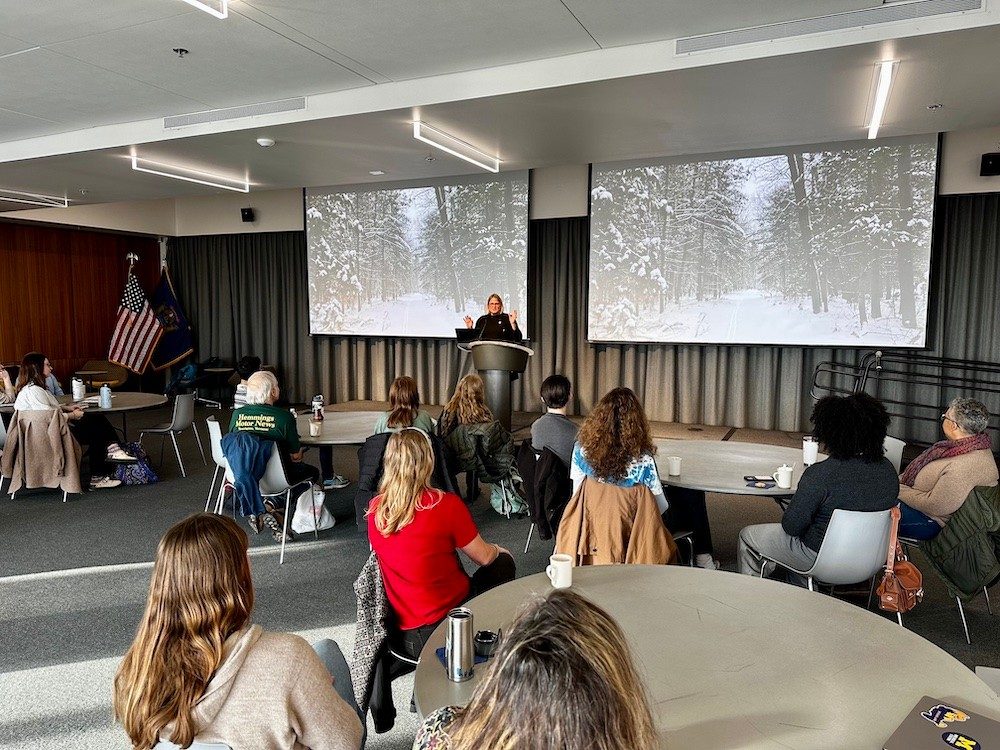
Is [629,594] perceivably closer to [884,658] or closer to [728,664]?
[728,664]

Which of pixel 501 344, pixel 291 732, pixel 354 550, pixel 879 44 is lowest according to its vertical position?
pixel 354 550

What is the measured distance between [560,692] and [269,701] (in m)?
0.74

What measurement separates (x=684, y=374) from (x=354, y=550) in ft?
16.6

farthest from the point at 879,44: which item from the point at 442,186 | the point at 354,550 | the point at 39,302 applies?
the point at 39,302

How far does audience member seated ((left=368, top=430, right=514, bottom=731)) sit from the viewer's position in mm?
2236

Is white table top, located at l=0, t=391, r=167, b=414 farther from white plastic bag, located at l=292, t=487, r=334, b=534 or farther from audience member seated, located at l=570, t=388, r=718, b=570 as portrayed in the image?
audience member seated, located at l=570, t=388, r=718, b=570

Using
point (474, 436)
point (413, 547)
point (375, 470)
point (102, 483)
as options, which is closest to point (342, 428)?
point (474, 436)

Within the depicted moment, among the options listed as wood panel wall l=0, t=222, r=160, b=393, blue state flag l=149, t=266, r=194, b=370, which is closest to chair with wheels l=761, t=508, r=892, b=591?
wood panel wall l=0, t=222, r=160, b=393

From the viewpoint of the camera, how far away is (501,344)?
666 cm

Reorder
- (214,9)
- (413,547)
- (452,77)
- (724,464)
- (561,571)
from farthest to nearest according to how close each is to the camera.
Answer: (452,77), (724,464), (214,9), (413,547), (561,571)

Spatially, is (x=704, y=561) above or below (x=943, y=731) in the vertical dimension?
below

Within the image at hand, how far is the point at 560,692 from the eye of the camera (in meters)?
0.89

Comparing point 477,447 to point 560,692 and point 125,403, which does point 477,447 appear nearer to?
point 125,403

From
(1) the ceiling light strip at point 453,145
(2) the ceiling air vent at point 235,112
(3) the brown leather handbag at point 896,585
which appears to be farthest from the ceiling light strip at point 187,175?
(3) the brown leather handbag at point 896,585
